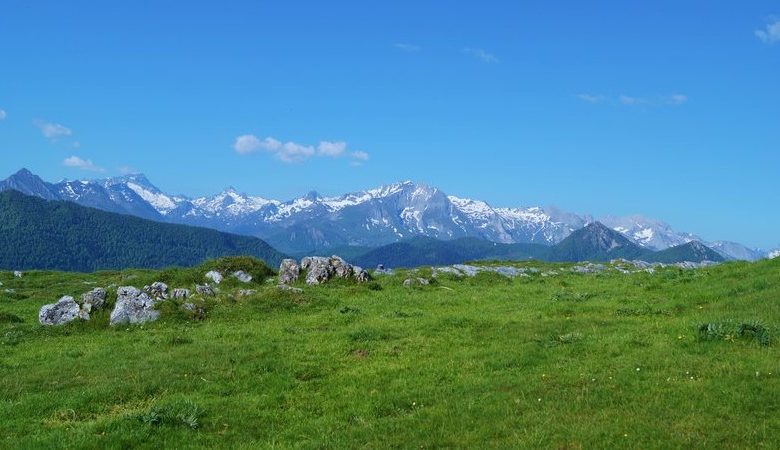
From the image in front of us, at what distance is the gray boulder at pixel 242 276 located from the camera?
43.8 metres

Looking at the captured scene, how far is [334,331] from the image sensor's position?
2606 centimetres

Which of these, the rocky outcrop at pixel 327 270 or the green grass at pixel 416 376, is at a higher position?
the rocky outcrop at pixel 327 270

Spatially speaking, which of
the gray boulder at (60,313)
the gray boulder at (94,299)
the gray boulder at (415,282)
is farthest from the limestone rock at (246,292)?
the gray boulder at (415,282)

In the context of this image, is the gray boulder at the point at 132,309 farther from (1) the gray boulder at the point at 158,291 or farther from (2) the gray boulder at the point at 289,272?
(2) the gray boulder at the point at 289,272

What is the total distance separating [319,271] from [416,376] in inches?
1063

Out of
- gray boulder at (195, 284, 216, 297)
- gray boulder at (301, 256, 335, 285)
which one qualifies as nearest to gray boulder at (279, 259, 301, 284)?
gray boulder at (301, 256, 335, 285)

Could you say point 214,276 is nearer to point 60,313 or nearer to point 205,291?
point 205,291

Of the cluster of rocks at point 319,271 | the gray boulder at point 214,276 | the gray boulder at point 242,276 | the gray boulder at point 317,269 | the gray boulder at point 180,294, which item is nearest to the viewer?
the gray boulder at point 180,294

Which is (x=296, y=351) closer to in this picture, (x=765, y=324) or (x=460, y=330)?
(x=460, y=330)

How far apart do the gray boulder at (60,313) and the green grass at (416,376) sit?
54 cm

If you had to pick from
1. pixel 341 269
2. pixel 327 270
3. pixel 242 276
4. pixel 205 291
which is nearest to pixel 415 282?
pixel 341 269

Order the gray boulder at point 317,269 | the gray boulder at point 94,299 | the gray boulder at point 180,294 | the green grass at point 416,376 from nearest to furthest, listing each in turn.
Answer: the green grass at point 416,376 → the gray boulder at point 94,299 → the gray boulder at point 180,294 → the gray boulder at point 317,269

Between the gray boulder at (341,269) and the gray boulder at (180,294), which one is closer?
the gray boulder at (180,294)

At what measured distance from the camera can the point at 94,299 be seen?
1186 inches
